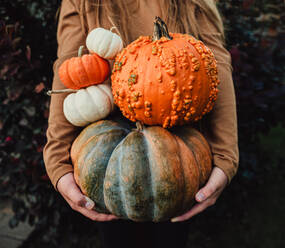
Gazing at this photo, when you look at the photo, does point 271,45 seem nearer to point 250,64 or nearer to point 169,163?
point 250,64

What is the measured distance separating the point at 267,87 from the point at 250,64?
27 cm

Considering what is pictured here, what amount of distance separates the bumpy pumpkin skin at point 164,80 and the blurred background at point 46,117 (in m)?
0.96

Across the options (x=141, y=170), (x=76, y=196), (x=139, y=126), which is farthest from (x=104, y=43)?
(x=76, y=196)

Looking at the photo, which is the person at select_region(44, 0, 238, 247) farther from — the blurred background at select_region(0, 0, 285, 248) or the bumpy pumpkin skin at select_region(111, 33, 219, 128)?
the blurred background at select_region(0, 0, 285, 248)

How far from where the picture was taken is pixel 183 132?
1.30 metres

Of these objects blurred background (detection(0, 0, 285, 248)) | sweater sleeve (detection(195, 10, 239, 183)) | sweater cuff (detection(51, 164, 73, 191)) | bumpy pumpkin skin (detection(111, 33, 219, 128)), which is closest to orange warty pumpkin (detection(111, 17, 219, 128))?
bumpy pumpkin skin (detection(111, 33, 219, 128))

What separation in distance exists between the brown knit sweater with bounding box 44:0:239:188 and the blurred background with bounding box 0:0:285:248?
0.52 metres

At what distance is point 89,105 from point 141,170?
0.40 meters

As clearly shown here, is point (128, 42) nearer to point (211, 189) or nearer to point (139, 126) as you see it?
point (139, 126)

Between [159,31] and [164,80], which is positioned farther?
[159,31]

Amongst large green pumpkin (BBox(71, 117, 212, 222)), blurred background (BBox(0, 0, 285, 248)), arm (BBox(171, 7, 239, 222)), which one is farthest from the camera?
blurred background (BBox(0, 0, 285, 248))

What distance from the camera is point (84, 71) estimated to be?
1238mm

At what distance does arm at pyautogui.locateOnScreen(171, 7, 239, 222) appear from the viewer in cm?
132

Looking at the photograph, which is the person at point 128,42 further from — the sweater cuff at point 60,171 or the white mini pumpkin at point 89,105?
the white mini pumpkin at point 89,105
